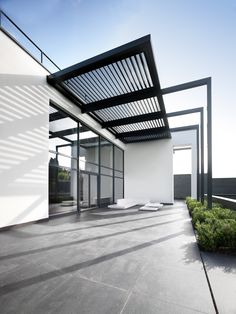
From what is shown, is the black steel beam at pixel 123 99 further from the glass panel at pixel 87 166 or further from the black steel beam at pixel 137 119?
the glass panel at pixel 87 166

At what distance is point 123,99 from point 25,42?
4524mm

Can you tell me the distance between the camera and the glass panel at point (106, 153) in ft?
44.7

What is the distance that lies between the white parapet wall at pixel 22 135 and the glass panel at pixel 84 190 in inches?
121

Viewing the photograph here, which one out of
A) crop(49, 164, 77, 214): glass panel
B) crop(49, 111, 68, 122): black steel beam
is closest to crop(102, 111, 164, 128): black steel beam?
crop(49, 111, 68, 122): black steel beam

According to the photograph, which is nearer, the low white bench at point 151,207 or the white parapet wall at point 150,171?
the low white bench at point 151,207

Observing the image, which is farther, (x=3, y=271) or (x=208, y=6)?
(x=208, y=6)

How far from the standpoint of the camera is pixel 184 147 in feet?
65.9

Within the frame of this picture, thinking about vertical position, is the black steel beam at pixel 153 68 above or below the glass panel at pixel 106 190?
above

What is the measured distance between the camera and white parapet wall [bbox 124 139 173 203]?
52.9ft

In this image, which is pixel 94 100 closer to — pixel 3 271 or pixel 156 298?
pixel 3 271

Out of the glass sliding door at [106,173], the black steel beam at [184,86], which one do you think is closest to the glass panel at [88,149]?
the glass sliding door at [106,173]

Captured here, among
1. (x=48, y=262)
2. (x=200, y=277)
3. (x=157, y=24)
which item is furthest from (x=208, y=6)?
(x=48, y=262)

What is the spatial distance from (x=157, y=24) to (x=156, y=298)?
24.7 ft

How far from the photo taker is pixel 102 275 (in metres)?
2.81
